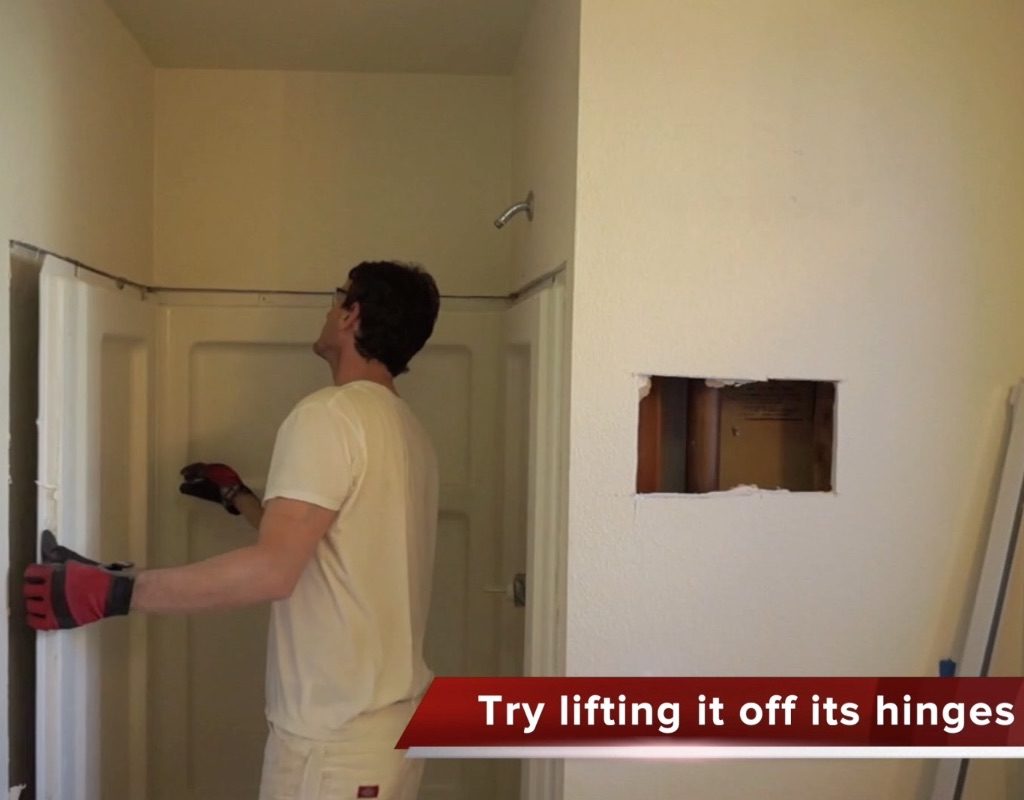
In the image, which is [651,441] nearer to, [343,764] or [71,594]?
[343,764]

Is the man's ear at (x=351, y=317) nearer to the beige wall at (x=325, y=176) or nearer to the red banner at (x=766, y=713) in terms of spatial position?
the beige wall at (x=325, y=176)

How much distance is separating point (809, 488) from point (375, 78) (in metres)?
1.45

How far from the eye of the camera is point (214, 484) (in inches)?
79.6

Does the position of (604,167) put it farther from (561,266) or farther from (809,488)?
(809,488)

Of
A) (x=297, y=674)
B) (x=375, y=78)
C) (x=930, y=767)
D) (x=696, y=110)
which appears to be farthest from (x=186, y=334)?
(x=930, y=767)

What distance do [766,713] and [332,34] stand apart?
167 cm

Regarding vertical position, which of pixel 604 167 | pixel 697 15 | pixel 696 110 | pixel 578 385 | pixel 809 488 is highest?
pixel 697 15

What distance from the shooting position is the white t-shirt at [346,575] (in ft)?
4.71

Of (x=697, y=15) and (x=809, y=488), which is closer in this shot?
(x=697, y=15)

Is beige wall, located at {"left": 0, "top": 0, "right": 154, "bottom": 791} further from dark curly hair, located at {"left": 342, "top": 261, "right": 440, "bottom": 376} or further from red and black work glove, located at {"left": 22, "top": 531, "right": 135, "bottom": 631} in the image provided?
dark curly hair, located at {"left": 342, "top": 261, "right": 440, "bottom": 376}

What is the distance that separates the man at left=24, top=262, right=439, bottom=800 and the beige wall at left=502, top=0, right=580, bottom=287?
0.44 metres

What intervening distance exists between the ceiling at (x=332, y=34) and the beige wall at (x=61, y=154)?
102 millimetres

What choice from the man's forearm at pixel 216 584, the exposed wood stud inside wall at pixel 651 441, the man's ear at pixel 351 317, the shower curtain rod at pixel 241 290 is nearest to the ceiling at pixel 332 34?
the shower curtain rod at pixel 241 290

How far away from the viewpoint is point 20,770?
1.51 meters
